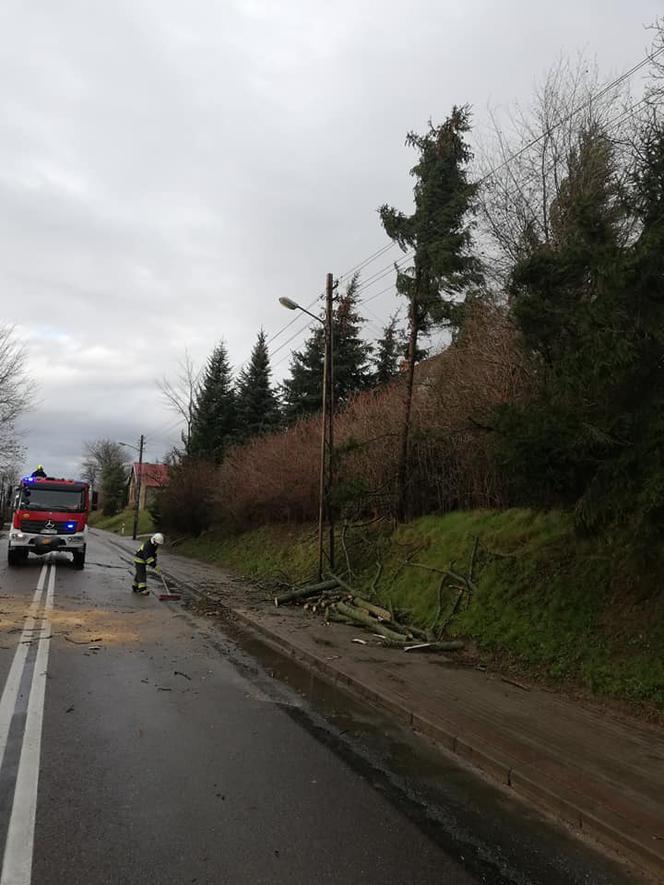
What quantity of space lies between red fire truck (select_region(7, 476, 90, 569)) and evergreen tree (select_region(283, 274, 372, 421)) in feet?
51.8

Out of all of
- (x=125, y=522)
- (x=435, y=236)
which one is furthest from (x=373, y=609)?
(x=125, y=522)

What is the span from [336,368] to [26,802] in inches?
1257

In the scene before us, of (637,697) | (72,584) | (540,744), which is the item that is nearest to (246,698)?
(540,744)

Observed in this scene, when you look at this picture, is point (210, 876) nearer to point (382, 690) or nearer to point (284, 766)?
point (284, 766)

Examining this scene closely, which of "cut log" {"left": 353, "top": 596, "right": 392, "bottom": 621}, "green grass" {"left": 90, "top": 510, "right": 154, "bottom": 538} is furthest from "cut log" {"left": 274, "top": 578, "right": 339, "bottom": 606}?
"green grass" {"left": 90, "top": 510, "right": 154, "bottom": 538}

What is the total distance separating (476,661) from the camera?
29.1 feet

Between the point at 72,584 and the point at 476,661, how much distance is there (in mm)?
11969

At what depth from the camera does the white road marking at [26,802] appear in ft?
11.0

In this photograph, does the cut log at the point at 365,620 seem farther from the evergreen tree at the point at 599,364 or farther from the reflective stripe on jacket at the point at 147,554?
the reflective stripe on jacket at the point at 147,554

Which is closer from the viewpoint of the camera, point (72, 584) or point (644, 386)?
point (644, 386)

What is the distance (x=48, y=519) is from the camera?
21.0 m

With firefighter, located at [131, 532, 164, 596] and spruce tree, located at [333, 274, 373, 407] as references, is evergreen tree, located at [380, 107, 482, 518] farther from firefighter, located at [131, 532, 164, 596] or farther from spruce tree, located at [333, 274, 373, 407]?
spruce tree, located at [333, 274, 373, 407]

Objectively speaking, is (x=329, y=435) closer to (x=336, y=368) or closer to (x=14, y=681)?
(x=14, y=681)

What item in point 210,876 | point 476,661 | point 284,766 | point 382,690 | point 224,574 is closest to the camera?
point 210,876
